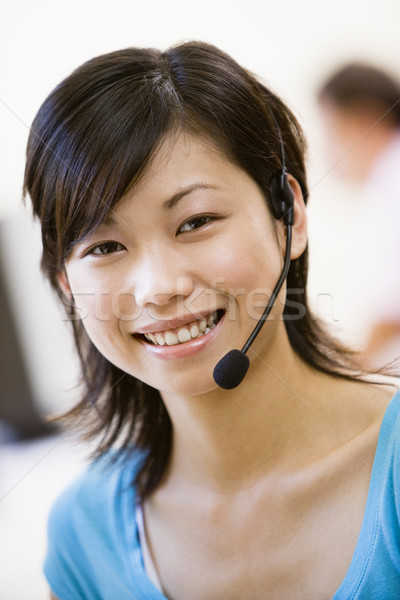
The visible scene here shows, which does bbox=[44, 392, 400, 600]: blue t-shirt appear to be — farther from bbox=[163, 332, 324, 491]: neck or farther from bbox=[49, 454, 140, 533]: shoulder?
bbox=[163, 332, 324, 491]: neck

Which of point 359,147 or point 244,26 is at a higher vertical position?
point 244,26

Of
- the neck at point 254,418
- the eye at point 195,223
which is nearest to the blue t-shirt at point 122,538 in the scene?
the neck at point 254,418

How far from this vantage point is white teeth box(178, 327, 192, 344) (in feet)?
2.67

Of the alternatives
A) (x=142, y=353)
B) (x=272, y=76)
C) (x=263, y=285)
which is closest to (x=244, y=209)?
(x=263, y=285)

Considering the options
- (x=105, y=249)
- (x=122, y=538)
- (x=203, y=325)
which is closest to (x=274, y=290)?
(x=203, y=325)

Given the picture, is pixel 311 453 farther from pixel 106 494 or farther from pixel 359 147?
pixel 359 147

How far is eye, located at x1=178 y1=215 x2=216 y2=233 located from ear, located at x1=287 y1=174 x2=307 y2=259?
17 cm

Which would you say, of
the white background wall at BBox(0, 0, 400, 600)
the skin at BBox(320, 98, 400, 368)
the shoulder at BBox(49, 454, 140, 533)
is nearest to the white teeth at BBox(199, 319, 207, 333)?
the shoulder at BBox(49, 454, 140, 533)

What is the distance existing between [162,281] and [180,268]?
0.03 metres

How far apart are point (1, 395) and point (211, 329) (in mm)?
876

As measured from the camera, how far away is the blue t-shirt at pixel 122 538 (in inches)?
30.0

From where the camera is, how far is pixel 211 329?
83cm

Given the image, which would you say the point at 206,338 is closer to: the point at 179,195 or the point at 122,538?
the point at 179,195

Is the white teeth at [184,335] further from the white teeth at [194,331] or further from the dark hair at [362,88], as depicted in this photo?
the dark hair at [362,88]
